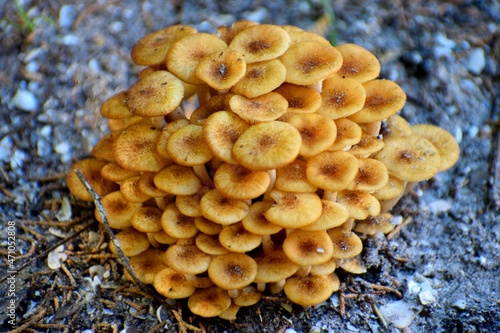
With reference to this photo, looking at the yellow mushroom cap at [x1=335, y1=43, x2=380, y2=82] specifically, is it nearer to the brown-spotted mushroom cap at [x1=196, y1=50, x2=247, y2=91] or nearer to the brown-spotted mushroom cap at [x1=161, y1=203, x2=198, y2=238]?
the brown-spotted mushroom cap at [x1=196, y1=50, x2=247, y2=91]

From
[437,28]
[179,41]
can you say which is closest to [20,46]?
[179,41]

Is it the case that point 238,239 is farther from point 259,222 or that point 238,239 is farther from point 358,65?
point 358,65

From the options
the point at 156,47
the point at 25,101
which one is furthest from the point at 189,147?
the point at 25,101

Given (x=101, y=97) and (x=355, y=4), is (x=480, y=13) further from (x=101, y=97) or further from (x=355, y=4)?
(x=101, y=97)

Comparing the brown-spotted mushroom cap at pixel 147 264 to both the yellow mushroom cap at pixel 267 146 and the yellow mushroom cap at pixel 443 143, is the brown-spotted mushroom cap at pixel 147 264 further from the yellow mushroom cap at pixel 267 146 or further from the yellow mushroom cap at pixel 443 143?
the yellow mushroom cap at pixel 443 143

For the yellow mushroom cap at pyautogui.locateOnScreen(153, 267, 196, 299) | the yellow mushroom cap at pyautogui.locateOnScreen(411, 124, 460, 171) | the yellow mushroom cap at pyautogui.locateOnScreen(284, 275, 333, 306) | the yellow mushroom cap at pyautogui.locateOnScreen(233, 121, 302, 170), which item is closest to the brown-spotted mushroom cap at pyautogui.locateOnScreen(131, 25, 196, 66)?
the yellow mushroom cap at pyautogui.locateOnScreen(233, 121, 302, 170)

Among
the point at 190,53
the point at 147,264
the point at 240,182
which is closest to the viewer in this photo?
the point at 240,182
